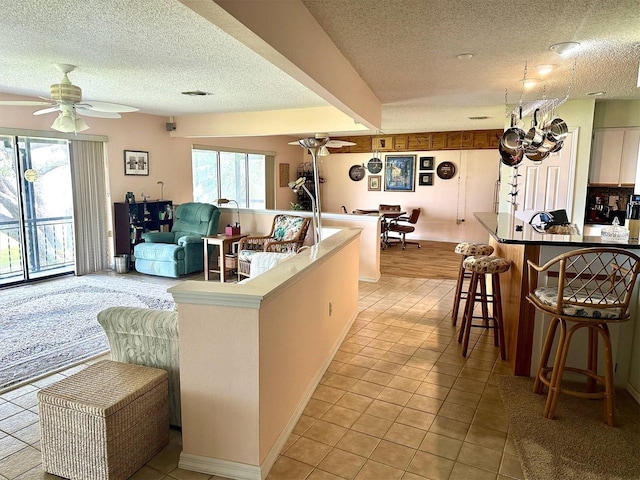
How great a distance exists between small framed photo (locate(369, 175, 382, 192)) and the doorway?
6423 mm

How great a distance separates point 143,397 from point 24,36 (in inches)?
104

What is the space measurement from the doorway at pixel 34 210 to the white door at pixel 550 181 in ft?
20.1


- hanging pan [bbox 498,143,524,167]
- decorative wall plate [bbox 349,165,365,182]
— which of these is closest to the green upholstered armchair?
hanging pan [bbox 498,143,524,167]

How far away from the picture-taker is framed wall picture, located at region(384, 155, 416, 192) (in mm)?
9852

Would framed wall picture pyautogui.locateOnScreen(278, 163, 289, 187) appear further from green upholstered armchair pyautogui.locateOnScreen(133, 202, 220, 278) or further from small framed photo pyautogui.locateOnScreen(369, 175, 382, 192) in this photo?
green upholstered armchair pyautogui.locateOnScreen(133, 202, 220, 278)

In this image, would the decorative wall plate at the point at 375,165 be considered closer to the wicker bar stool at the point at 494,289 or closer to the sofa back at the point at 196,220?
the sofa back at the point at 196,220

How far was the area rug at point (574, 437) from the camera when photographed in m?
2.11

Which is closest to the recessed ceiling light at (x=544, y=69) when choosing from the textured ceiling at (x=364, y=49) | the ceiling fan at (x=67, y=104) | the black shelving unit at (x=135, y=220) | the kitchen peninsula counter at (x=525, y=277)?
the textured ceiling at (x=364, y=49)

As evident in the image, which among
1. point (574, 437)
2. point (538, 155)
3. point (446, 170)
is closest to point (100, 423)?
point (574, 437)

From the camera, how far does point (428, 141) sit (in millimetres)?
9461

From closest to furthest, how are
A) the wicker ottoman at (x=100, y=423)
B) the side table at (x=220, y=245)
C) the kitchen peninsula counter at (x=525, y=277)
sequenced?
the wicker ottoman at (x=100, y=423), the kitchen peninsula counter at (x=525, y=277), the side table at (x=220, y=245)

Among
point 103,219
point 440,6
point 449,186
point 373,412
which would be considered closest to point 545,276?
point 373,412

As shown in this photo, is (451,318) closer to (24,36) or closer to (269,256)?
(269,256)

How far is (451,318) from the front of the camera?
4.40 meters
